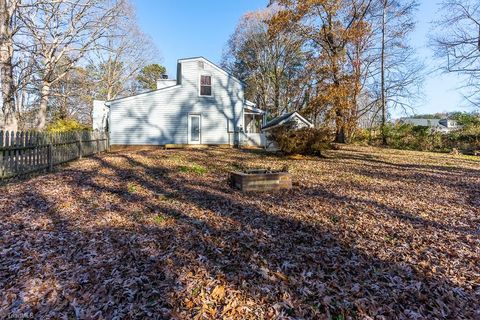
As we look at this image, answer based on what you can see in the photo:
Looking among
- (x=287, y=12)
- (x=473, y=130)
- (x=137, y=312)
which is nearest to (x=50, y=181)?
(x=137, y=312)

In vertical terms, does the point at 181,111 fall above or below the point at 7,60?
below

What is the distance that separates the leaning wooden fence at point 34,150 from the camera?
6820 mm

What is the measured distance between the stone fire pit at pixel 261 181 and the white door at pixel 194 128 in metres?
11.6

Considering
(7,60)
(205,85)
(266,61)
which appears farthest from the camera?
(266,61)

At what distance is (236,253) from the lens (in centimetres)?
333

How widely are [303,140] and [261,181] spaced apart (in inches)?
244

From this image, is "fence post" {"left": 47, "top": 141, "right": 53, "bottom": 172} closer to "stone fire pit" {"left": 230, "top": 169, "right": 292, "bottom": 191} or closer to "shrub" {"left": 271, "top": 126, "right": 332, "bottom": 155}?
"stone fire pit" {"left": 230, "top": 169, "right": 292, "bottom": 191}

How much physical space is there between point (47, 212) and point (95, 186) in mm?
1869

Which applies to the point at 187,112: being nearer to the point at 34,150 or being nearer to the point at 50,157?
the point at 50,157

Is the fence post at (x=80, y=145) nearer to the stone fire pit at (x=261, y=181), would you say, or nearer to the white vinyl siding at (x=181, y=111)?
the white vinyl siding at (x=181, y=111)

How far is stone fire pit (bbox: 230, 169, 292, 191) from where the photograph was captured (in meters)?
6.19

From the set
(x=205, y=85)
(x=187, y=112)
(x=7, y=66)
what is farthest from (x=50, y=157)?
(x=205, y=85)

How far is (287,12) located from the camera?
1794 cm

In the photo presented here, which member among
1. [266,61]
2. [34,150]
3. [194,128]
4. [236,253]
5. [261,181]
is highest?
[266,61]
